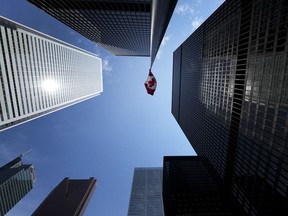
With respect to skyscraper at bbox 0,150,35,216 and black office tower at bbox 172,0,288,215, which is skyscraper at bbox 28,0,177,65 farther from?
skyscraper at bbox 0,150,35,216

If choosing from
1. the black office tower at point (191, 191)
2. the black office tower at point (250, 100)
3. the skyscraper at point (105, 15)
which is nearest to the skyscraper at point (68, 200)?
the black office tower at point (191, 191)

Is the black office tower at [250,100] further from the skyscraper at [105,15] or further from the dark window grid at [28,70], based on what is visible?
the dark window grid at [28,70]

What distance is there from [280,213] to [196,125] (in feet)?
272

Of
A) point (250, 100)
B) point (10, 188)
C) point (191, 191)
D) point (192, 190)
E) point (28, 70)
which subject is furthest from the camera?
point (10, 188)

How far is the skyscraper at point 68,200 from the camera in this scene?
414ft

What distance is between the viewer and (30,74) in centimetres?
→ 11569

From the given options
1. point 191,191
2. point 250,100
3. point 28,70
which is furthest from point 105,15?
point 191,191

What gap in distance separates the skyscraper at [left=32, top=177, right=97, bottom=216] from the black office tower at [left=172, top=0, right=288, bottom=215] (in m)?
99.6

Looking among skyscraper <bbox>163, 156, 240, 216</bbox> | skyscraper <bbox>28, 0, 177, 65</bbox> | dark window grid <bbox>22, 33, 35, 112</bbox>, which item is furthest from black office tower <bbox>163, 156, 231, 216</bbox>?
dark window grid <bbox>22, 33, 35, 112</bbox>

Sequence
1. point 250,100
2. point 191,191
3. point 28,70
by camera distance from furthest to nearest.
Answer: point 191,191, point 28,70, point 250,100

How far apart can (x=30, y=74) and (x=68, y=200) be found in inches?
3643

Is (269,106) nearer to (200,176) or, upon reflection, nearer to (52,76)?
(200,176)

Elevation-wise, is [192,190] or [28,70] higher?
[28,70]

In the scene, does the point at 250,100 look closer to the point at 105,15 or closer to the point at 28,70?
the point at 105,15
